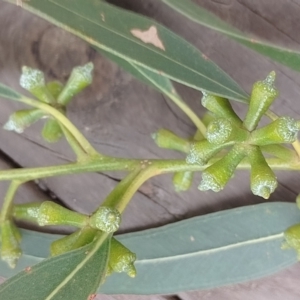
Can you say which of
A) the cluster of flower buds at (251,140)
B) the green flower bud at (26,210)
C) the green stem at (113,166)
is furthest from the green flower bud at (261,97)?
the green flower bud at (26,210)

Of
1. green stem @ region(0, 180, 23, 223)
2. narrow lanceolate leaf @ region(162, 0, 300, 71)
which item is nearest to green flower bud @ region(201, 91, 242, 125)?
narrow lanceolate leaf @ region(162, 0, 300, 71)

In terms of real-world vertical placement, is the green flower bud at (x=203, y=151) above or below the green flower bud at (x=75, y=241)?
above

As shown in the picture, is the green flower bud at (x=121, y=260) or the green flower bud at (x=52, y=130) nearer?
the green flower bud at (x=121, y=260)

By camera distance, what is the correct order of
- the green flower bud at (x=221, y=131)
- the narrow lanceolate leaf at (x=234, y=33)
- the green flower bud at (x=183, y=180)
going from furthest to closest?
the green flower bud at (x=183, y=180) → the narrow lanceolate leaf at (x=234, y=33) → the green flower bud at (x=221, y=131)

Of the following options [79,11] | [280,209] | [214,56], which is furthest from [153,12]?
[280,209]

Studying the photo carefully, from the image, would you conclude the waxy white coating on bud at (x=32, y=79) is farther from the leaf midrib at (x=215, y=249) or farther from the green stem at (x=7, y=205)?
the leaf midrib at (x=215, y=249)
